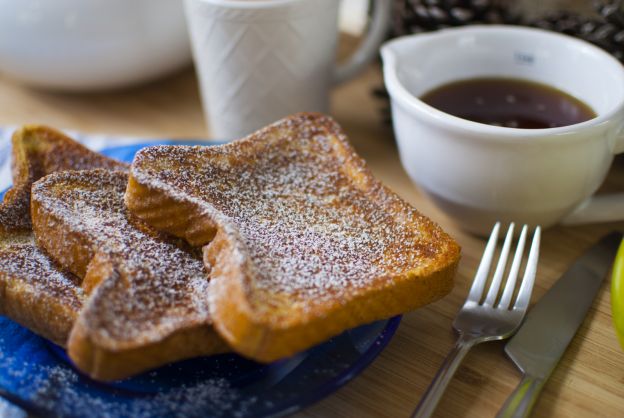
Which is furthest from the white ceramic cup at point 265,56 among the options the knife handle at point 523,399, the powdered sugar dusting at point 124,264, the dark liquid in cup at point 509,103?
the knife handle at point 523,399

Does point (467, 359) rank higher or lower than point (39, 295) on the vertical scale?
lower

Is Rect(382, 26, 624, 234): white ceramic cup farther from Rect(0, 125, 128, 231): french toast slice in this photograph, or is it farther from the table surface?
Rect(0, 125, 128, 231): french toast slice

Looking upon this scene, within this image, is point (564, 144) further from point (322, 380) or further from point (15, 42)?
point (15, 42)

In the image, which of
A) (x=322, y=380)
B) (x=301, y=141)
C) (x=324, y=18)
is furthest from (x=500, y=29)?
(x=322, y=380)

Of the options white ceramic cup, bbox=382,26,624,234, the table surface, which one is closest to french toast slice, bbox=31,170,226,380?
A: the table surface

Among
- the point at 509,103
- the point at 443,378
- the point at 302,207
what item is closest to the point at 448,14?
the point at 509,103

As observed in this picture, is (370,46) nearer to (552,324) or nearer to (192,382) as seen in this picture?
(552,324)
